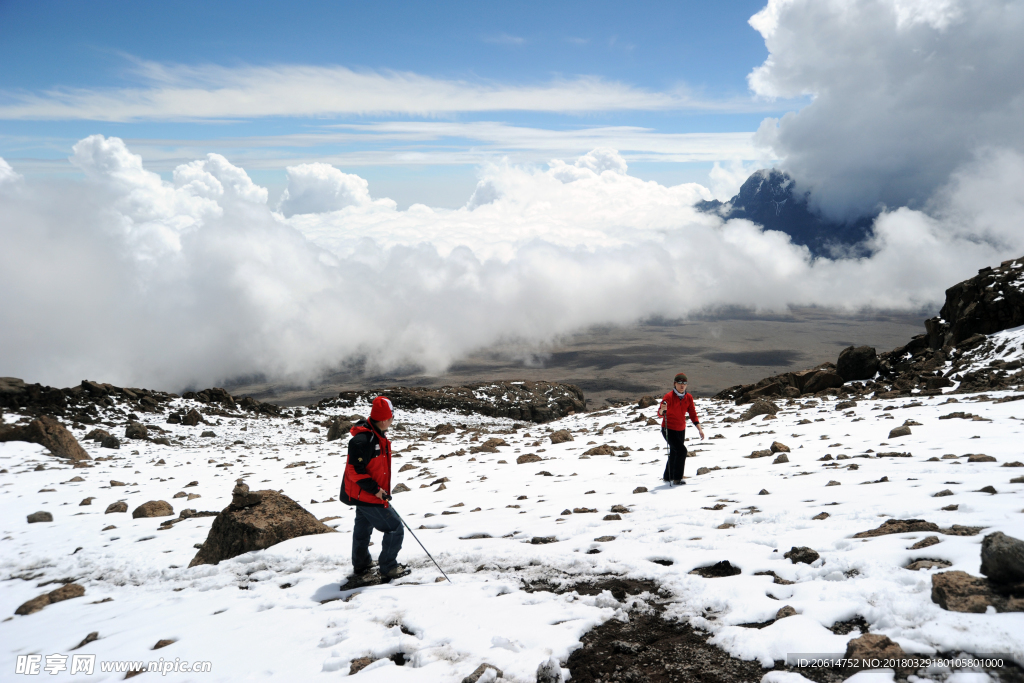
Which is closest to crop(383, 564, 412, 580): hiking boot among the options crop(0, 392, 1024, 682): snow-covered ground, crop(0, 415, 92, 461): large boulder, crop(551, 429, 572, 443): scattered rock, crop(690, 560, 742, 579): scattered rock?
crop(0, 392, 1024, 682): snow-covered ground

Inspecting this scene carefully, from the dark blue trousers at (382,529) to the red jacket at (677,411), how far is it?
23.0 ft

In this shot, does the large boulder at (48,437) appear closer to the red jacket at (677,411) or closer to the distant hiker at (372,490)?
the distant hiker at (372,490)

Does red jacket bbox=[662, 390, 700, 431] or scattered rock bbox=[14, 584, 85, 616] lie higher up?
red jacket bbox=[662, 390, 700, 431]

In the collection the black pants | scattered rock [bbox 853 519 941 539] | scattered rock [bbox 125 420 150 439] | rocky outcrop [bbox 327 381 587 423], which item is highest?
scattered rock [bbox 853 519 941 539]

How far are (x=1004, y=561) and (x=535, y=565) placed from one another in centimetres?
521

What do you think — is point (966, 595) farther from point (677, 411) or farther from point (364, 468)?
point (677, 411)

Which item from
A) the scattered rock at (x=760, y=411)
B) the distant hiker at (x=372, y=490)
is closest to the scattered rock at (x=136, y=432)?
the distant hiker at (x=372, y=490)

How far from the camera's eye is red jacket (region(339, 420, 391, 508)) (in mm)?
7508

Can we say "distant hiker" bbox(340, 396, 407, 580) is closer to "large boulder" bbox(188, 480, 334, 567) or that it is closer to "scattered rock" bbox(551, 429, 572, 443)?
"large boulder" bbox(188, 480, 334, 567)

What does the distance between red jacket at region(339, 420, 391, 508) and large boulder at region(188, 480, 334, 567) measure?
9.79ft

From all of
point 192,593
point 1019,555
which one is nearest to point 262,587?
point 192,593

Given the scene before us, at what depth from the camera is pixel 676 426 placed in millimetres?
12172

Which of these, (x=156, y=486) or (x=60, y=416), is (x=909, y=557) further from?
(x=60, y=416)

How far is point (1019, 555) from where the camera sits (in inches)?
181
